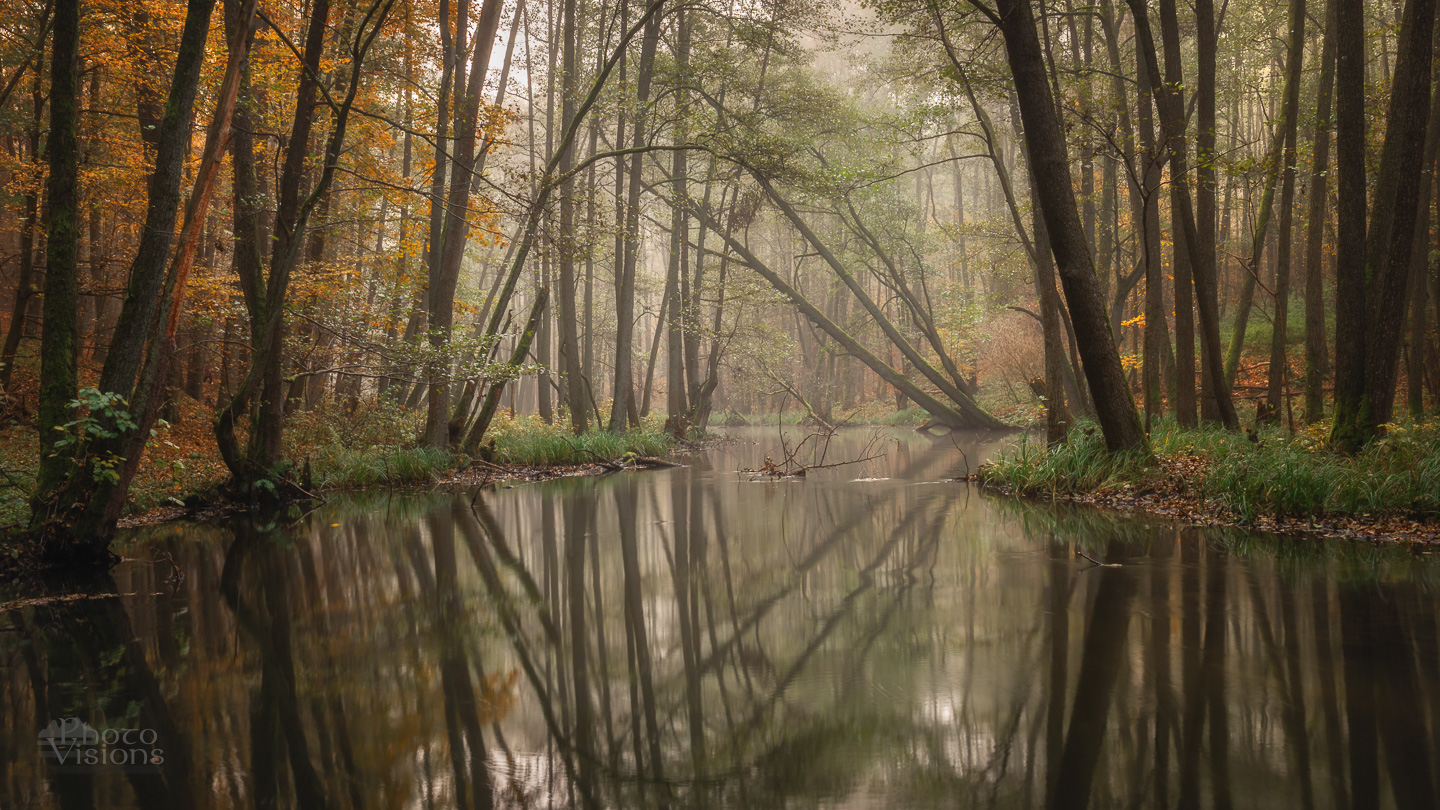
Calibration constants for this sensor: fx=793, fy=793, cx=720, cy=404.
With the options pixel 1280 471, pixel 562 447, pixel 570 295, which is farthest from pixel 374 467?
pixel 1280 471

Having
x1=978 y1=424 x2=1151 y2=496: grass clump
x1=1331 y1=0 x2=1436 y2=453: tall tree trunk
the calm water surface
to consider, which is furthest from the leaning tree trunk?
the calm water surface

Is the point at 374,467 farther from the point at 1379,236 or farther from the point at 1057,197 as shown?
the point at 1379,236

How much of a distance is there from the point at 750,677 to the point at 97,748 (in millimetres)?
2517

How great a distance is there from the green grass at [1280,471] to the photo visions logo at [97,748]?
7.82 metres

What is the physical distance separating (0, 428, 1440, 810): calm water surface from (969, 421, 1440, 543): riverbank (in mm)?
686

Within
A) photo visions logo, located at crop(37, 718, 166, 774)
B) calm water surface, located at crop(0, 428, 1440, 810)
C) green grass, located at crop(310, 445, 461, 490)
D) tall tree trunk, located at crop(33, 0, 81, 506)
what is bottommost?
photo visions logo, located at crop(37, 718, 166, 774)

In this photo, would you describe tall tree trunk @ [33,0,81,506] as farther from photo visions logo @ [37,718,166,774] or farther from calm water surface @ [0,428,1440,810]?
photo visions logo @ [37,718,166,774]

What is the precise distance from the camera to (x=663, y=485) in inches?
477

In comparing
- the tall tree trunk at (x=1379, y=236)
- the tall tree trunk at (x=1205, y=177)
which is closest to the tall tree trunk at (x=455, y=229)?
the tall tree trunk at (x=1205, y=177)

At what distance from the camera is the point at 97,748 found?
2.92m

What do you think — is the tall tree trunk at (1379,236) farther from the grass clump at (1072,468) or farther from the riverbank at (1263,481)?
the grass clump at (1072,468)

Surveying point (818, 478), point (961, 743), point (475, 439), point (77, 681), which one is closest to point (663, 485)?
point (818, 478)

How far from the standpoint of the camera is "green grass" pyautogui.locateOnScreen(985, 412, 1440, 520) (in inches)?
247

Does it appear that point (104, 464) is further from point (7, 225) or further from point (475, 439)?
point (7, 225)
